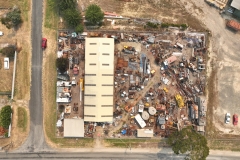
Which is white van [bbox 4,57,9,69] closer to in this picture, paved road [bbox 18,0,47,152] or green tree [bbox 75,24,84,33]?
paved road [bbox 18,0,47,152]

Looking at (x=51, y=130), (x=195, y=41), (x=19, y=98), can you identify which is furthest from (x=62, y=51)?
(x=195, y=41)

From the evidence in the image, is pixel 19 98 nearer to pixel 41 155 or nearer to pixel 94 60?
pixel 41 155

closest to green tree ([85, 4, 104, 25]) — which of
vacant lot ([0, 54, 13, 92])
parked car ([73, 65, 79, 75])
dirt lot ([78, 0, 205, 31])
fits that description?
dirt lot ([78, 0, 205, 31])

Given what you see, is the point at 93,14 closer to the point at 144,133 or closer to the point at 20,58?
the point at 20,58

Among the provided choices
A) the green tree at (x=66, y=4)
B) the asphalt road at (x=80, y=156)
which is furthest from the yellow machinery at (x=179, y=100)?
the green tree at (x=66, y=4)

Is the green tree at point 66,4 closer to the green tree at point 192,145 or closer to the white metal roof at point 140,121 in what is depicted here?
the white metal roof at point 140,121

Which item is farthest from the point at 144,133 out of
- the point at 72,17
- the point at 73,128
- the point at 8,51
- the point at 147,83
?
the point at 8,51
